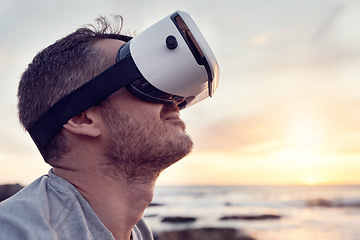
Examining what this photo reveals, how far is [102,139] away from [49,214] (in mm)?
641

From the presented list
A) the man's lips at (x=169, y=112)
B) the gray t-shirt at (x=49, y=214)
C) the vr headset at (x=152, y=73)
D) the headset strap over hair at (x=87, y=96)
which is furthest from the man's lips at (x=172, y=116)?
the gray t-shirt at (x=49, y=214)

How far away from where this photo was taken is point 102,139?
7.55ft

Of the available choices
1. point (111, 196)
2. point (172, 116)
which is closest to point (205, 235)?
point (172, 116)

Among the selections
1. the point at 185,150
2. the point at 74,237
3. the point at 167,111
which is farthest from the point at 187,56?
the point at 74,237

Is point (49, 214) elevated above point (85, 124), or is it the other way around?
point (85, 124)

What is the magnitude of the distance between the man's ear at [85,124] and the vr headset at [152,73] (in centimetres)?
5

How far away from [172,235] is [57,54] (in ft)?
44.9

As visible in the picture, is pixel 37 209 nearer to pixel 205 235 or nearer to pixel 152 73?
pixel 152 73

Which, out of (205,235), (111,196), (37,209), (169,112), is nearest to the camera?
(37,209)

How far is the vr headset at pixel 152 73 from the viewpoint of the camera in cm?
228

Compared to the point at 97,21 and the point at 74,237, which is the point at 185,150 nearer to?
the point at 74,237

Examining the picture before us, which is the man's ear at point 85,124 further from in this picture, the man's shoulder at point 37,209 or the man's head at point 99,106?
the man's shoulder at point 37,209

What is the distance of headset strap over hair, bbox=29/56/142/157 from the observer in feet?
7.47

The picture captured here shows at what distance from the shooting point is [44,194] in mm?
1867
